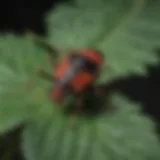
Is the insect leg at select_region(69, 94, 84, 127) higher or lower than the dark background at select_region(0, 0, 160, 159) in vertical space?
lower

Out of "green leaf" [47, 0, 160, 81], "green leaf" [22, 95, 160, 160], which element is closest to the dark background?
"green leaf" [47, 0, 160, 81]

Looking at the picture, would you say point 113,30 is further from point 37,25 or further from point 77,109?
point 37,25

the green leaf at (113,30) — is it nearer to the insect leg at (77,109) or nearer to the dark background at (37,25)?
the insect leg at (77,109)

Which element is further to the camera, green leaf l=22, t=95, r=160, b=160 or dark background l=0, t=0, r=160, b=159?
dark background l=0, t=0, r=160, b=159

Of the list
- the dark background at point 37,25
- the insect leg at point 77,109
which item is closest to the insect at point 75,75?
the insect leg at point 77,109

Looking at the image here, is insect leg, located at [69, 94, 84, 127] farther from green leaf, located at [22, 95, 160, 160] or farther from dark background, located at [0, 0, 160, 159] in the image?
dark background, located at [0, 0, 160, 159]

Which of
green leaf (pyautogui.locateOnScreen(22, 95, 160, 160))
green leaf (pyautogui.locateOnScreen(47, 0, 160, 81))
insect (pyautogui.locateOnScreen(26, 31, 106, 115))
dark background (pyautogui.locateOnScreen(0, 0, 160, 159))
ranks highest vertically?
dark background (pyautogui.locateOnScreen(0, 0, 160, 159))

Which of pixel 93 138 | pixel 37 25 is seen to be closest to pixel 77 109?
pixel 93 138
